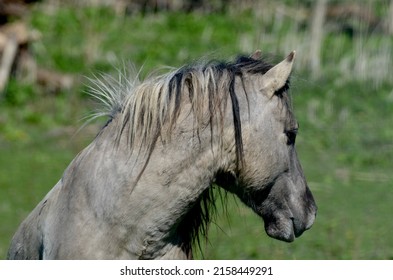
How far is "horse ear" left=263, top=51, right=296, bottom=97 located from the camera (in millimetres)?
5426

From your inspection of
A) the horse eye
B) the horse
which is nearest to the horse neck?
the horse

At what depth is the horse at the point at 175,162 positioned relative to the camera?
529 centimetres

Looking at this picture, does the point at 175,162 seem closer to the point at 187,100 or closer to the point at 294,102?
the point at 187,100

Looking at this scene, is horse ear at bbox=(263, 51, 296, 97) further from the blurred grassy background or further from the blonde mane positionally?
the blurred grassy background

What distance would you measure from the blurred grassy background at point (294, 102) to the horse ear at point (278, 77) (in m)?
0.31

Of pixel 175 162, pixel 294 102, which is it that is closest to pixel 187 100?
pixel 175 162

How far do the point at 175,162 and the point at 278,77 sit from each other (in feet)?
2.32

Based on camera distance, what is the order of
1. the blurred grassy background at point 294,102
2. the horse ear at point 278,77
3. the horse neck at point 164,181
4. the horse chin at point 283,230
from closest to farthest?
A: the horse neck at point 164,181 < the horse ear at point 278,77 < the horse chin at point 283,230 < the blurred grassy background at point 294,102

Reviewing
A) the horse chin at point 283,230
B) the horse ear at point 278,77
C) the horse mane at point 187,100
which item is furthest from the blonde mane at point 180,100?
the horse chin at point 283,230

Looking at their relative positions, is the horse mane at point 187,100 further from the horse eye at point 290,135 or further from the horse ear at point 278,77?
the horse eye at point 290,135

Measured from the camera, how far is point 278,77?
5430mm

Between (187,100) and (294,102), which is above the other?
(187,100)

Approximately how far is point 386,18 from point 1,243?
38.9 ft
